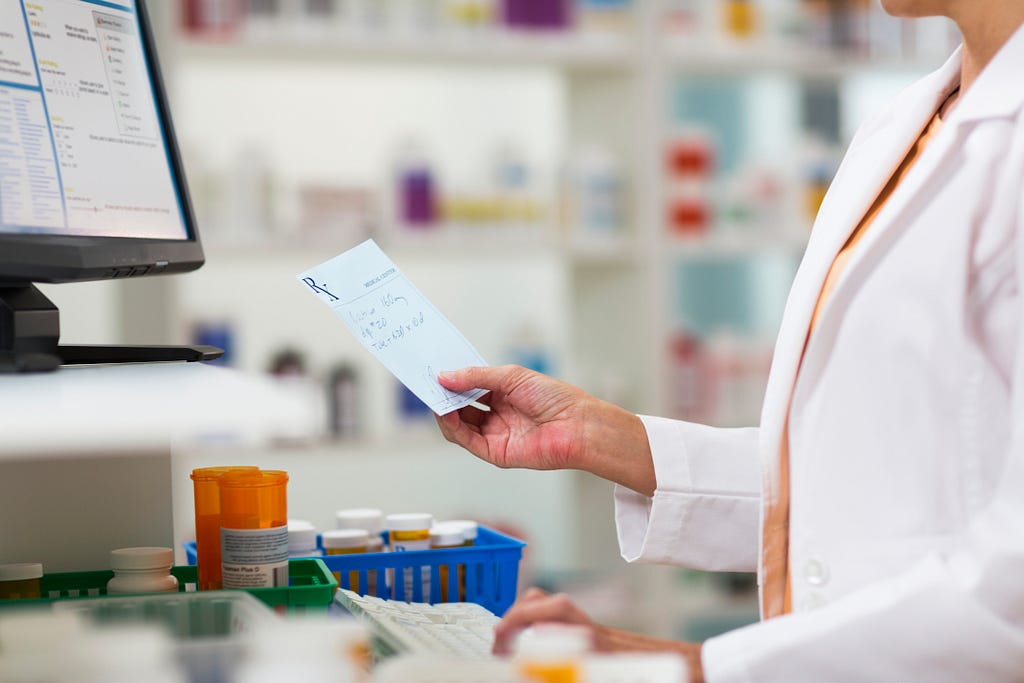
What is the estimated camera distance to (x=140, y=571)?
1.11m

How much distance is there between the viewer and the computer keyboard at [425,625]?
98 cm

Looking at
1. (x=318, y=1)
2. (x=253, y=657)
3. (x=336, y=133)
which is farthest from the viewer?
(x=336, y=133)

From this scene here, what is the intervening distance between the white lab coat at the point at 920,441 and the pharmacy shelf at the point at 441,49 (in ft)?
6.76

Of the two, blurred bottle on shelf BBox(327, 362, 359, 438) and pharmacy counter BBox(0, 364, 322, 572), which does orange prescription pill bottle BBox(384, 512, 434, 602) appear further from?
blurred bottle on shelf BBox(327, 362, 359, 438)

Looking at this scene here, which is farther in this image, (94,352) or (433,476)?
(433,476)

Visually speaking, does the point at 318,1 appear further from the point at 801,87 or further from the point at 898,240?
the point at 898,240

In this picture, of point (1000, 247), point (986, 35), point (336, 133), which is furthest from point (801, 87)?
point (1000, 247)

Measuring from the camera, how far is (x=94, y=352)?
4.54 feet

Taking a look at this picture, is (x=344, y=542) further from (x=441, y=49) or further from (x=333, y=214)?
(x=441, y=49)

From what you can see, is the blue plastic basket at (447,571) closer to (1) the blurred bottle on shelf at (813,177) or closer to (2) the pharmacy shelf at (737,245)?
(2) the pharmacy shelf at (737,245)

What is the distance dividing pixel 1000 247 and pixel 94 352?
957 millimetres

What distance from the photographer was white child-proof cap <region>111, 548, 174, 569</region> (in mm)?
1108

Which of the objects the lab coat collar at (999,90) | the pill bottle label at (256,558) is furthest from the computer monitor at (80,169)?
the lab coat collar at (999,90)

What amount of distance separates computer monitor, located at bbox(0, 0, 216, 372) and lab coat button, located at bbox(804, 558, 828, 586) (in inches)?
28.1
